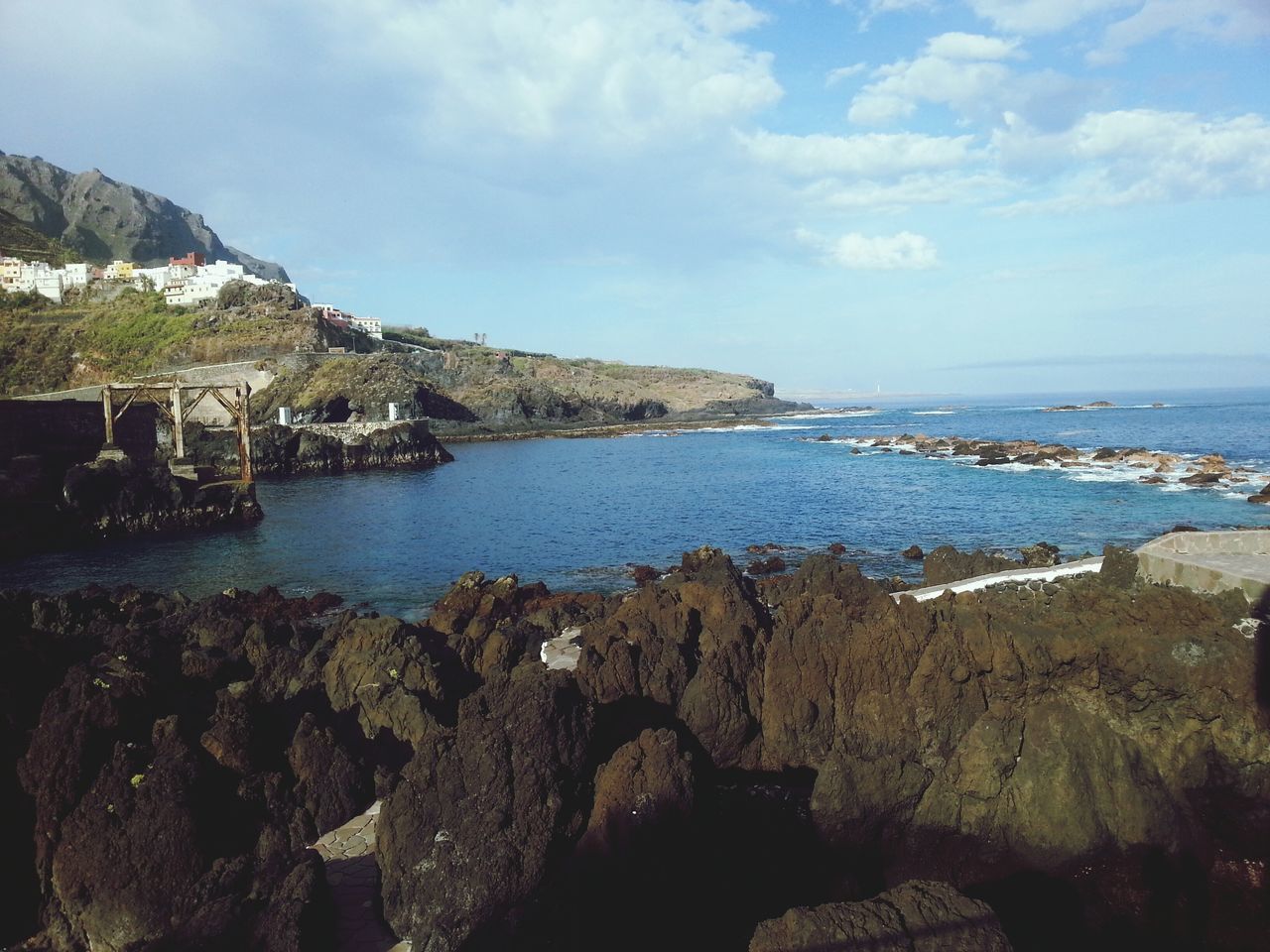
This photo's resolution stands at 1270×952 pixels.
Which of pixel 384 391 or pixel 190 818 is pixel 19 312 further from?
pixel 190 818

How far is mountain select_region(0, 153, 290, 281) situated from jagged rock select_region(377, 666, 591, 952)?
162 metres

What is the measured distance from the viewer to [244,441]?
143ft

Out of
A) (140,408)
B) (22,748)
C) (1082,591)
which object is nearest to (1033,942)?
(1082,591)

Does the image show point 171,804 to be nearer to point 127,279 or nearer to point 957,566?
point 957,566

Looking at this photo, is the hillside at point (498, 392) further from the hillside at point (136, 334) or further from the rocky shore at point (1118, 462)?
the rocky shore at point (1118, 462)

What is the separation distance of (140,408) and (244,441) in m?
6.84

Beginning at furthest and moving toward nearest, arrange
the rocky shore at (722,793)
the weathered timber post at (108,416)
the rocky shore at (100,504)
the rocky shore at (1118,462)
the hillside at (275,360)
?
1. the hillside at (275,360)
2. the rocky shore at (1118,462)
3. the weathered timber post at (108,416)
4. the rocky shore at (100,504)
5. the rocky shore at (722,793)

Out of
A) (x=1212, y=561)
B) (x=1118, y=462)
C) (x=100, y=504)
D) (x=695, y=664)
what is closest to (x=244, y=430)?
(x=100, y=504)

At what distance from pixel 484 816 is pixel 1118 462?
5706cm

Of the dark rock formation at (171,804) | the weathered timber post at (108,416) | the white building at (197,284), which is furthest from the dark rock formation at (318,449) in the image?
the dark rock formation at (171,804)

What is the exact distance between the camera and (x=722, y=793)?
25.5 feet

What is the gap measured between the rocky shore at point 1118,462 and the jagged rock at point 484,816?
39343 millimetres

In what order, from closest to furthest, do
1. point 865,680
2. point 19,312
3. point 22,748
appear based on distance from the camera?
point 22,748 < point 865,680 < point 19,312

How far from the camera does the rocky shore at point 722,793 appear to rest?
265 inches
